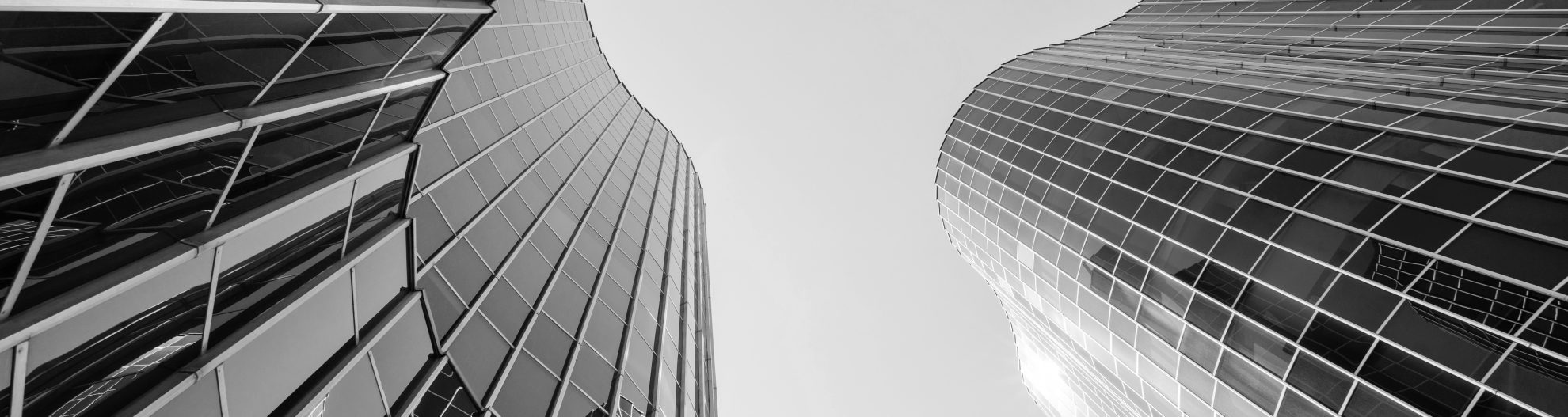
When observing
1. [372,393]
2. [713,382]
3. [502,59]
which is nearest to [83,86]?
[372,393]

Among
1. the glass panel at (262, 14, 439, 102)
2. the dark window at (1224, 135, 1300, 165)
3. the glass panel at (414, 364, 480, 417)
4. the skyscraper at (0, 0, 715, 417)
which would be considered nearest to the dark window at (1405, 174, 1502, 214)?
the dark window at (1224, 135, 1300, 165)

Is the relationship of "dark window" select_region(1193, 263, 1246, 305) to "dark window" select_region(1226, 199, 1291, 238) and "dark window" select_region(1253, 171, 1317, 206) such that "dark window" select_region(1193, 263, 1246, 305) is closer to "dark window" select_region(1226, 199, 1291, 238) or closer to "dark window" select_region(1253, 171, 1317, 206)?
"dark window" select_region(1226, 199, 1291, 238)

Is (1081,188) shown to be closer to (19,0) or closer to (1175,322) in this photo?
(1175,322)

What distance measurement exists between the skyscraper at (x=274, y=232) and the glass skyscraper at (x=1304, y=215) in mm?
17624

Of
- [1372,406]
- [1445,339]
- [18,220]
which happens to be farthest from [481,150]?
[1445,339]

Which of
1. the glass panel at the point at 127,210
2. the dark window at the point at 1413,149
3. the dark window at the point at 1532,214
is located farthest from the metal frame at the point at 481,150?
the dark window at the point at 1413,149

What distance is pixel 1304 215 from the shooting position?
1936cm

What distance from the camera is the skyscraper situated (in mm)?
5762

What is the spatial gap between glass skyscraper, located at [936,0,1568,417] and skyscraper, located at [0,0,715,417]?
1762 centimetres

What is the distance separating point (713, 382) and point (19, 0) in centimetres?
2651

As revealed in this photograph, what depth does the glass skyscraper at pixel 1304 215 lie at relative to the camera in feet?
49.6

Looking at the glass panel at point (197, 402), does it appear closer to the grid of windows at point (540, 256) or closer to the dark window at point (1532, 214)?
the grid of windows at point (540, 256)

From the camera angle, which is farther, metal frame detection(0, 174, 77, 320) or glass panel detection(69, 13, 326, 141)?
glass panel detection(69, 13, 326, 141)

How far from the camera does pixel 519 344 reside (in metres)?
15.1
